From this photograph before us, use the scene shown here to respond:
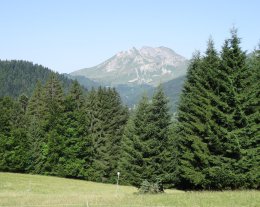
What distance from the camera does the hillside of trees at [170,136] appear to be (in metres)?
30.7

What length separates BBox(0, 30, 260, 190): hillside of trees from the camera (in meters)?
30.7

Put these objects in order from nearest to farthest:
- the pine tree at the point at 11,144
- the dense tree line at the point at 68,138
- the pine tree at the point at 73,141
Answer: the pine tree at the point at 73,141
the dense tree line at the point at 68,138
the pine tree at the point at 11,144

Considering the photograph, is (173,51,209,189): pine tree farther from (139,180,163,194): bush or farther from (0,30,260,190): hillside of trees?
(139,180,163,194): bush

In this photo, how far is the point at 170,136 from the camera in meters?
41.2

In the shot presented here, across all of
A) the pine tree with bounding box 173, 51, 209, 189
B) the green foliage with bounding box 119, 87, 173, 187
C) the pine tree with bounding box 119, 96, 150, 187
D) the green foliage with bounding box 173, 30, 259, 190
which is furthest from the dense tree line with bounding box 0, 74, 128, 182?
the green foliage with bounding box 173, 30, 259, 190

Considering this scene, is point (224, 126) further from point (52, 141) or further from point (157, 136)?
point (52, 141)

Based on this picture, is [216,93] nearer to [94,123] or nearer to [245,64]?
[245,64]

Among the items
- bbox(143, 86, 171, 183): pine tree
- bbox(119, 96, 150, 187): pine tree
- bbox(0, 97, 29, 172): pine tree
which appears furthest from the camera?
bbox(0, 97, 29, 172): pine tree

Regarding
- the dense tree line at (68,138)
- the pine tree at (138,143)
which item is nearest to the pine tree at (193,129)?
the pine tree at (138,143)

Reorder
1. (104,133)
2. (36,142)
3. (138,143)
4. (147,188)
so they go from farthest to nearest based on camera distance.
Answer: (104,133), (36,142), (138,143), (147,188)

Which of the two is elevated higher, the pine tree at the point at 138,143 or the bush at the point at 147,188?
the pine tree at the point at 138,143

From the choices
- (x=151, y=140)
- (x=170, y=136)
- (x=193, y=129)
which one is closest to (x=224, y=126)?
(x=193, y=129)

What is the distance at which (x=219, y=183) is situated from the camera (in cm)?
3173

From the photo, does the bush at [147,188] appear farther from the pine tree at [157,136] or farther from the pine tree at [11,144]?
the pine tree at [11,144]
